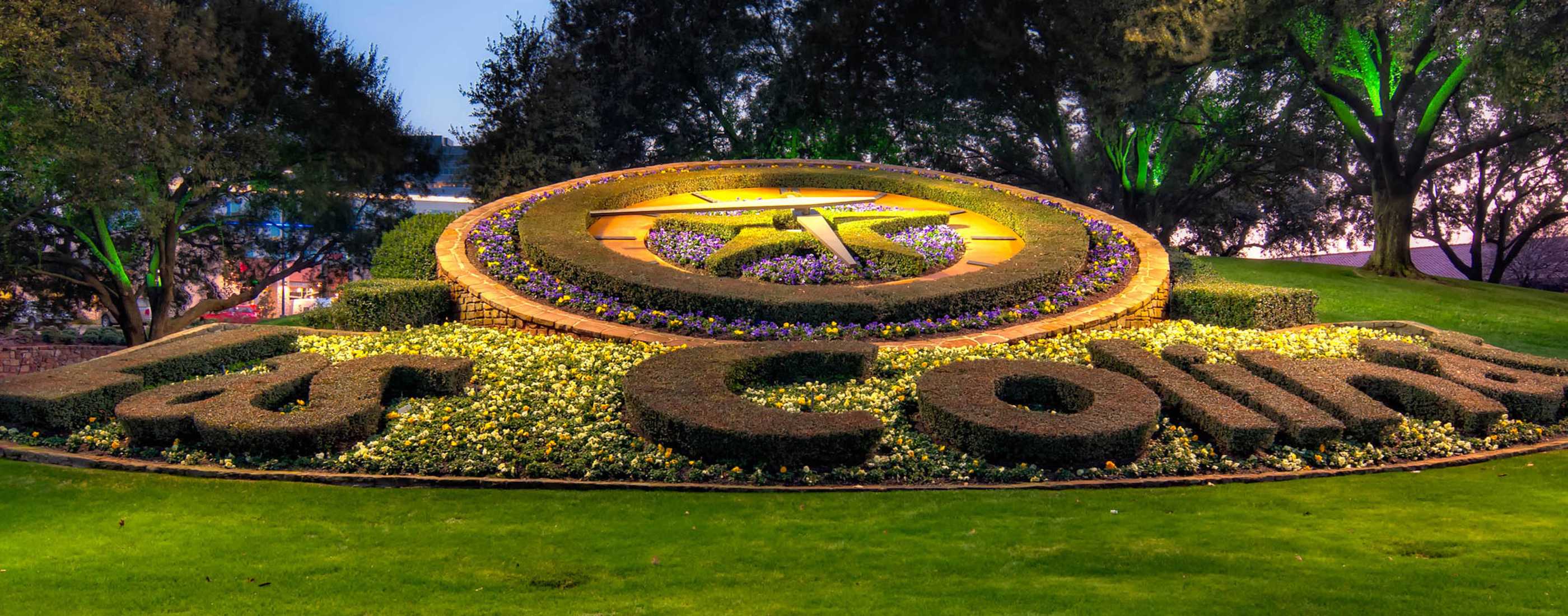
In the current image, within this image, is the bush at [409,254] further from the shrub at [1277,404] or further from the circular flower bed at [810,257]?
the shrub at [1277,404]

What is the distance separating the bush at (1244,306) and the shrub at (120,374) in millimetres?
9618

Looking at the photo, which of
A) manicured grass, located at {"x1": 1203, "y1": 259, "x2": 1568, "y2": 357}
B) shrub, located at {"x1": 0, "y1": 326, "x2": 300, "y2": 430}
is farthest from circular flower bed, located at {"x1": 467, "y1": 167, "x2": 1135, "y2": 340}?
manicured grass, located at {"x1": 1203, "y1": 259, "x2": 1568, "y2": 357}

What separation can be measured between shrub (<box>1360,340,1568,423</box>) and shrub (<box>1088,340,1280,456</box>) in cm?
237

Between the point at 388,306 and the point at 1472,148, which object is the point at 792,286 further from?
the point at 1472,148

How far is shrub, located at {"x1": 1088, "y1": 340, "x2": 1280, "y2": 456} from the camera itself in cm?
753

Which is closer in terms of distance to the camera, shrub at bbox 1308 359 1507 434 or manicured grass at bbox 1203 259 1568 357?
shrub at bbox 1308 359 1507 434

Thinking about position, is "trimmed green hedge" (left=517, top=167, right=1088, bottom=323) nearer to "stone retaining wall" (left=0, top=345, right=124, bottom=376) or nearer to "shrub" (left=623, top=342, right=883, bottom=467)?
"shrub" (left=623, top=342, right=883, bottom=467)

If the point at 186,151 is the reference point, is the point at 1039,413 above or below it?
below

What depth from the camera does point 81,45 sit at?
17.5 m

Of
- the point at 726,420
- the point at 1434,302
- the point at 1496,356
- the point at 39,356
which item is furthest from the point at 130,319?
the point at 1434,302

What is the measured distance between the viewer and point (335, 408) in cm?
766

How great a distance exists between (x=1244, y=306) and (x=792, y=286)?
500 centimetres

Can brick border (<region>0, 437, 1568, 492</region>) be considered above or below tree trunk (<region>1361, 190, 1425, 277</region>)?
below

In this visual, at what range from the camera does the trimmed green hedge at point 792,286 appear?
10.4 m
